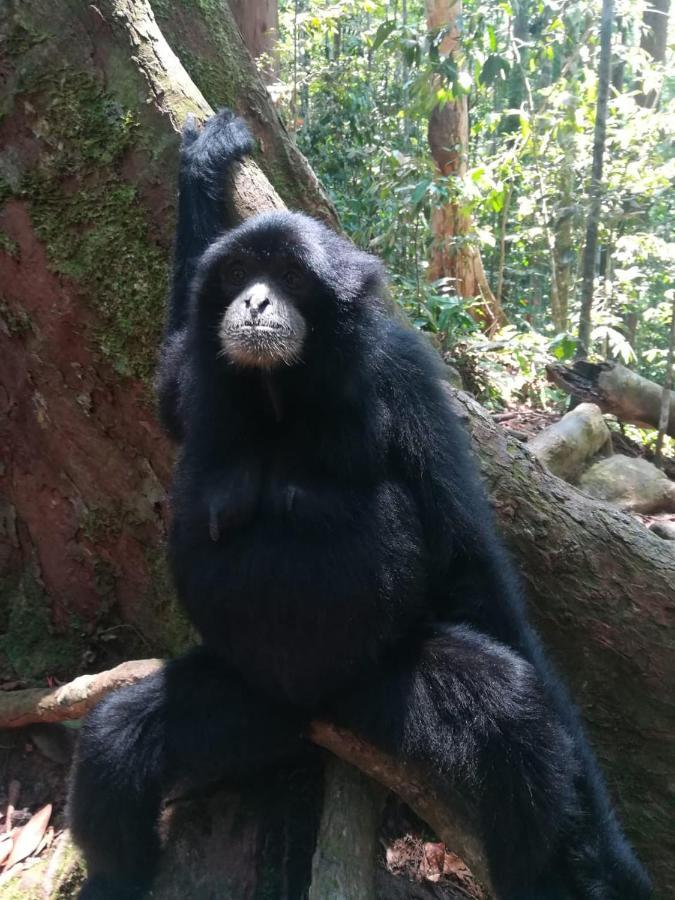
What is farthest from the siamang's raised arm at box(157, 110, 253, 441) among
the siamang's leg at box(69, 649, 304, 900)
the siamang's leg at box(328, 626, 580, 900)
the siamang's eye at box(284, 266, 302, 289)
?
the siamang's leg at box(328, 626, 580, 900)

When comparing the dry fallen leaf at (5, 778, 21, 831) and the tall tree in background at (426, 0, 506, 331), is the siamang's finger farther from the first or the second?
the tall tree in background at (426, 0, 506, 331)

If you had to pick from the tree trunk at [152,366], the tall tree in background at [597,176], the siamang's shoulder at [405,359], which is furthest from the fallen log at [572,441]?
the siamang's shoulder at [405,359]

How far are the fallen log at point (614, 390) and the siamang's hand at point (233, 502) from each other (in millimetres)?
5511

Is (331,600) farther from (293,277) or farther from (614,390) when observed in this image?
(614,390)

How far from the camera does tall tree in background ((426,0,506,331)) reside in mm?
13070

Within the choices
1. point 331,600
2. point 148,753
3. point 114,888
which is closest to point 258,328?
point 331,600

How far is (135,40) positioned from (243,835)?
3.57m

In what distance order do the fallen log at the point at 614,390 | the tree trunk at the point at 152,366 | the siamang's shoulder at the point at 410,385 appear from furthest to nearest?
the fallen log at the point at 614,390 → the tree trunk at the point at 152,366 → the siamang's shoulder at the point at 410,385

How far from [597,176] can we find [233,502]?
31.2 feet

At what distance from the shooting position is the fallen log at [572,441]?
23.8ft

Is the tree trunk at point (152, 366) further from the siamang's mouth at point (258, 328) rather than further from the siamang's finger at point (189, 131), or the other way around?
the siamang's mouth at point (258, 328)

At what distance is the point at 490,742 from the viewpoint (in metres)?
2.91

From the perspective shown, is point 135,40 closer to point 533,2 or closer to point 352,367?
point 352,367

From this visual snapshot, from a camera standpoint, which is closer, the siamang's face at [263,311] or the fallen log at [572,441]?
the siamang's face at [263,311]
